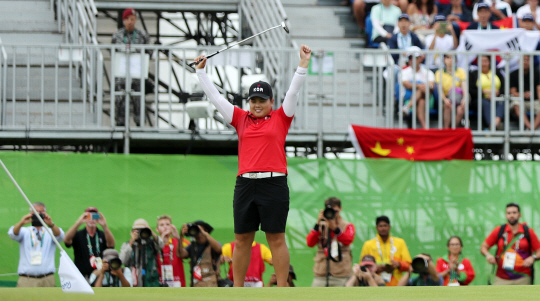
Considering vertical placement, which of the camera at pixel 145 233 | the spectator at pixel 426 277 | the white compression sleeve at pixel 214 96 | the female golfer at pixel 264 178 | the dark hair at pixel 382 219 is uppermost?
the white compression sleeve at pixel 214 96

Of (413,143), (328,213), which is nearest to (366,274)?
(328,213)

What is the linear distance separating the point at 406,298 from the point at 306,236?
5.75 meters

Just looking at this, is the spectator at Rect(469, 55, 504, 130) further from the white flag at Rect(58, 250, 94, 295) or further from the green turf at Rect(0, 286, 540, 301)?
the white flag at Rect(58, 250, 94, 295)

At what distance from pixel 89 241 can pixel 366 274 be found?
2.95 m

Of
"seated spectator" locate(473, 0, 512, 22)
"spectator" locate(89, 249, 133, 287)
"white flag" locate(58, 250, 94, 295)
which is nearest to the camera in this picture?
"white flag" locate(58, 250, 94, 295)

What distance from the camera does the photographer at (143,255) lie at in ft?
31.0

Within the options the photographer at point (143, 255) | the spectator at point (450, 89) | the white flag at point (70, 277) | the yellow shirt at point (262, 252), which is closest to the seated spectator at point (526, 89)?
the spectator at point (450, 89)

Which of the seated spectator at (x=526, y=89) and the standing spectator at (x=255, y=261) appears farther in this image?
the seated spectator at (x=526, y=89)

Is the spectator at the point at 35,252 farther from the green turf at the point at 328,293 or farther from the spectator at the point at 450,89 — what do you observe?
the spectator at the point at 450,89

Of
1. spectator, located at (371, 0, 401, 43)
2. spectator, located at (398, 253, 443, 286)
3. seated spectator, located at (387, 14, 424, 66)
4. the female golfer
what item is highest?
spectator, located at (371, 0, 401, 43)

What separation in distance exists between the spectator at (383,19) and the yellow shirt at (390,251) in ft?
12.4

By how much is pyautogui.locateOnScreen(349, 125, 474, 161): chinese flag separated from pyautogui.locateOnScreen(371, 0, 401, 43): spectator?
249 centimetres

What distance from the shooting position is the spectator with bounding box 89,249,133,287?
30.2 feet

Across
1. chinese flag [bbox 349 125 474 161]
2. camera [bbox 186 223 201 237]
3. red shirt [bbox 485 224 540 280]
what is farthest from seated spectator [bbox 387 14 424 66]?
camera [bbox 186 223 201 237]
